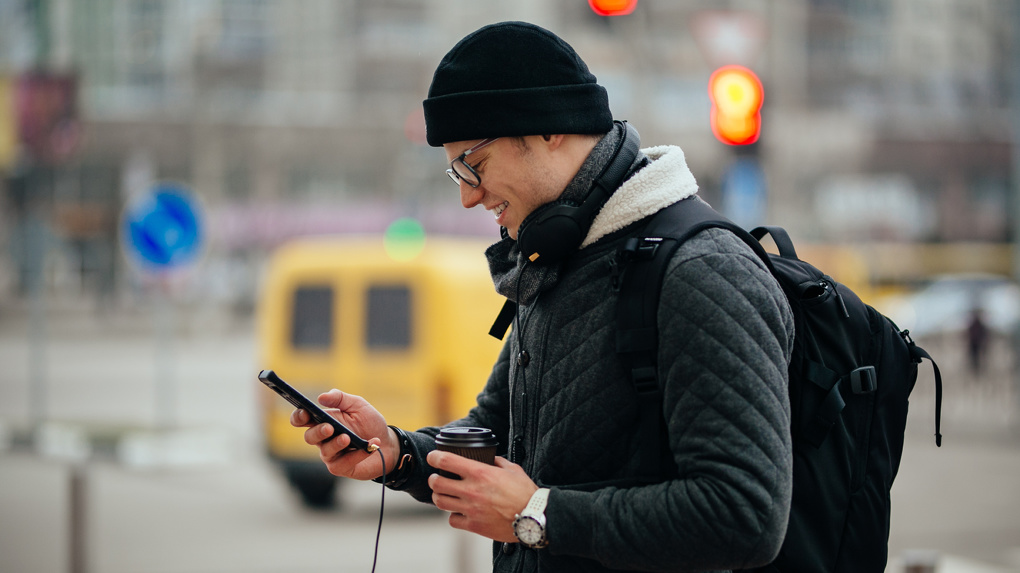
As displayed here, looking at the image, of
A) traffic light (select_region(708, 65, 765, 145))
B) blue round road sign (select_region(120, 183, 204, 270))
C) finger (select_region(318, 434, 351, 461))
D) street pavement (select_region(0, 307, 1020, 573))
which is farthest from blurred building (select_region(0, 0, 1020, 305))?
finger (select_region(318, 434, 351, 461))

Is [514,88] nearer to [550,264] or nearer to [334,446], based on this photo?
[550,264]

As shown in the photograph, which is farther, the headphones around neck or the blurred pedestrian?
the blurred pedestrian

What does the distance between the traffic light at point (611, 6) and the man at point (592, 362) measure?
531 centimetres

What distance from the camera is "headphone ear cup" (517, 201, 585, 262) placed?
68.8 inches

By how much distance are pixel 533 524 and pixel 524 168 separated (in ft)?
1.95

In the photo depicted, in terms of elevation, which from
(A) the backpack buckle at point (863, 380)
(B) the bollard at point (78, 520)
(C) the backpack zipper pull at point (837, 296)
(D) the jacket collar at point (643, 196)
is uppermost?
(D) the jacket collar at point (643, 196)

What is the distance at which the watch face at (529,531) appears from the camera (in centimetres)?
162

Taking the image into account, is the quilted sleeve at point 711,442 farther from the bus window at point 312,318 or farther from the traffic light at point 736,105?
the bus window at point 312,318

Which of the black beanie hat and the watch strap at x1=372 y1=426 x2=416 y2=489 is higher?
the black beanie hat

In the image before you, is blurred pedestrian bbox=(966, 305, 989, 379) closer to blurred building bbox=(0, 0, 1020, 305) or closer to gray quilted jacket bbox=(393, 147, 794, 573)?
gray quilted jacket bbox=(393, 147, 794, 573)

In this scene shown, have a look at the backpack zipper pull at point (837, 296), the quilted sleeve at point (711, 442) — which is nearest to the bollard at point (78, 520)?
the quilted sleeve at point (711, 442)

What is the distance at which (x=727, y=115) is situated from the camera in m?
7.24

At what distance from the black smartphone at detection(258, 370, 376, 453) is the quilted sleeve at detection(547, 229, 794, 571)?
487 mm

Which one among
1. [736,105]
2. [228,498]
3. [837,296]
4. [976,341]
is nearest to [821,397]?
[837,296]
